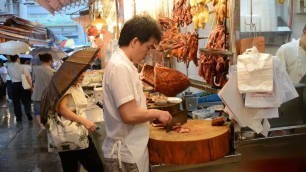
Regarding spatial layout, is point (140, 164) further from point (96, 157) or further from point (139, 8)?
point (139, 8)

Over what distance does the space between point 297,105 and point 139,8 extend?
3.82 metres

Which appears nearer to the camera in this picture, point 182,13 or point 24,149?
point 182,13

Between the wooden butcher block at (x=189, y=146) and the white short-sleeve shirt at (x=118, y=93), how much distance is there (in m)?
0.25

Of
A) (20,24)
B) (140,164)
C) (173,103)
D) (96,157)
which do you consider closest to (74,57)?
(96,157)

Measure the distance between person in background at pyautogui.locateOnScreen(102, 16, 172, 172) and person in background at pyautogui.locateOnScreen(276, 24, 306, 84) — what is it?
5.20 feet

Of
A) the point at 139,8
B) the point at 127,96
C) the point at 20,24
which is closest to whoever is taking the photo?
the point at 127,96

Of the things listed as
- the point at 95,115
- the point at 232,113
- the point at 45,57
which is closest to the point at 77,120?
the point at 95,115

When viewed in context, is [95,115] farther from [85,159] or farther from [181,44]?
[181,44]

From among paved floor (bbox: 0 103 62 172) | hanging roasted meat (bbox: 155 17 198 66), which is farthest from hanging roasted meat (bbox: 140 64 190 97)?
paved floor (bbox: 0 103 62 172)

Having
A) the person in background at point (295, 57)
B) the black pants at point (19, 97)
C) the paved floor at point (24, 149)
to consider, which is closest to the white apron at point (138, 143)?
the person in background at point (295, 57)

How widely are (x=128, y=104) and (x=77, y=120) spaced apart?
1.70 metres

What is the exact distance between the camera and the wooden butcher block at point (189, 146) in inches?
96.8

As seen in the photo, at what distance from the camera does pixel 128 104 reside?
2268mm

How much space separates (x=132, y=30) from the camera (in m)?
2.37
